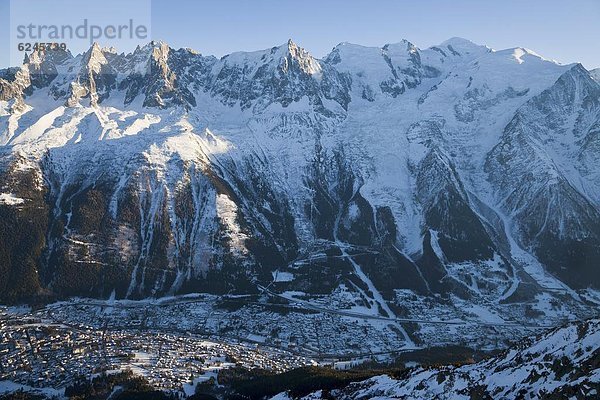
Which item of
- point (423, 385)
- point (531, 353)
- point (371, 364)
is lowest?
point (371, 364)

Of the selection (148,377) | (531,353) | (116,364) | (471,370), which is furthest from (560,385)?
(116,364)

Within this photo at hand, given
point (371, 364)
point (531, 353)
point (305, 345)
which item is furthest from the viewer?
point (305, 345)

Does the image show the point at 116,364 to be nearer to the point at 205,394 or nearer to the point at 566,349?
the point at 205,394

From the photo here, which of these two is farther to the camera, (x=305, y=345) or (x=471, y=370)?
(x=305, y=345)

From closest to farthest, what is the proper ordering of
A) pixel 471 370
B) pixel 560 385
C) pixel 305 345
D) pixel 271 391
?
1. pixel 560 385
2. pixel 471 370
3. pixel 271 391
4. pixel 305 345

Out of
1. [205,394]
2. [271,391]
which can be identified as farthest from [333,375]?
[205,394]

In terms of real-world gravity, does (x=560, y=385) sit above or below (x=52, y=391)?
above

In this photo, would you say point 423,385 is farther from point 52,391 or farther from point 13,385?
point 13,385
